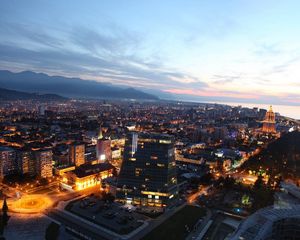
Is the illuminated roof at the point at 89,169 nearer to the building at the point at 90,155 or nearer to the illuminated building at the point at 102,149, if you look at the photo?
the illuminated building at the point at 102,149

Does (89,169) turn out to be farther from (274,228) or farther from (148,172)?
(274,228)

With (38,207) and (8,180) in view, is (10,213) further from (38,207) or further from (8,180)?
(8,180)

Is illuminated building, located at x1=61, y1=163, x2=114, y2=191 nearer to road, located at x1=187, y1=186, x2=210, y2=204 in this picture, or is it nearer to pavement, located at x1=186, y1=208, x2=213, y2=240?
road, located at x1=187, y1=186, x2=210, y2=204

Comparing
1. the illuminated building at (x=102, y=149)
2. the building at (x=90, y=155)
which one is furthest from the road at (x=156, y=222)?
the building at (x=90, y=155)

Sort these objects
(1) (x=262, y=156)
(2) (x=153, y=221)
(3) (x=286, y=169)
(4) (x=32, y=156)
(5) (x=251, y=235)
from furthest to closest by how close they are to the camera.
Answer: (1) (x=262, y=156), (3) (x=286, y=169), (4) (x=32, y=156), (2) (x=153, y=221), (5) (x=251, y=235)

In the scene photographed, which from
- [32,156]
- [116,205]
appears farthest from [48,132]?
[116,205]

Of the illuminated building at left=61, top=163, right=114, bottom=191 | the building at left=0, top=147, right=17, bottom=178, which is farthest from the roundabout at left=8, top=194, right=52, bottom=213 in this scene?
the building at left=0, top=147, right=17, bottom=178
